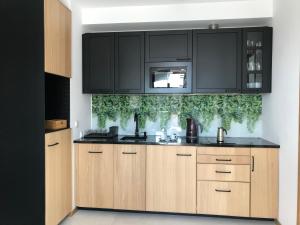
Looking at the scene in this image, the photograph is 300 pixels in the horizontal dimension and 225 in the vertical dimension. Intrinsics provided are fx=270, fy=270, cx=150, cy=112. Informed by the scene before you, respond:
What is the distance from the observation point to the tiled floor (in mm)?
3066

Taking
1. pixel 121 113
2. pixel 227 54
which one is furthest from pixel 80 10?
pixel 227 54

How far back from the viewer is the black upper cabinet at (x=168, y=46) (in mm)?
3375

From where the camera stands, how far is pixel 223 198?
3061mm

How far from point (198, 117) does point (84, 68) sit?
1675mm

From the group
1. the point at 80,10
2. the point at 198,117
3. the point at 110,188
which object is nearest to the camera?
the point at 110,188

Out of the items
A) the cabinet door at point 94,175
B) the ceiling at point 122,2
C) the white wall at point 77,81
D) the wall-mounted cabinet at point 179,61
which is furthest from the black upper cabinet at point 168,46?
the cabinet door at point 94,175

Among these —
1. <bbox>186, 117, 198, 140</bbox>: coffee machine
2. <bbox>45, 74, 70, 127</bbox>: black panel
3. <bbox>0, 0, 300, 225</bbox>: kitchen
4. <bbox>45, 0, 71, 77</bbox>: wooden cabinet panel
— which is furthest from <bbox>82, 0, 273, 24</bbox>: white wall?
<bbox>186, 117, 198, 140</bbox>: coffee machine

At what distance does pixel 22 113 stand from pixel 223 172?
85.0 inches

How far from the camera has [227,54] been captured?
130 inches

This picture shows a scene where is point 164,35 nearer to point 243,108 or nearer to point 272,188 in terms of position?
point 243,108

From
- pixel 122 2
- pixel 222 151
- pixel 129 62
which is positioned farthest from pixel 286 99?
pixel 122 2

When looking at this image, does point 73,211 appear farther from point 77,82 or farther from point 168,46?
point 168,46

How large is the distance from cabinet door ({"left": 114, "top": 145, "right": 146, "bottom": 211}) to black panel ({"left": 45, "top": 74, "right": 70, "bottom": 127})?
75cm

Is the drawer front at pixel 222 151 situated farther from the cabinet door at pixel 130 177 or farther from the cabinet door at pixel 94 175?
the cabinet door at pixel 94 175
